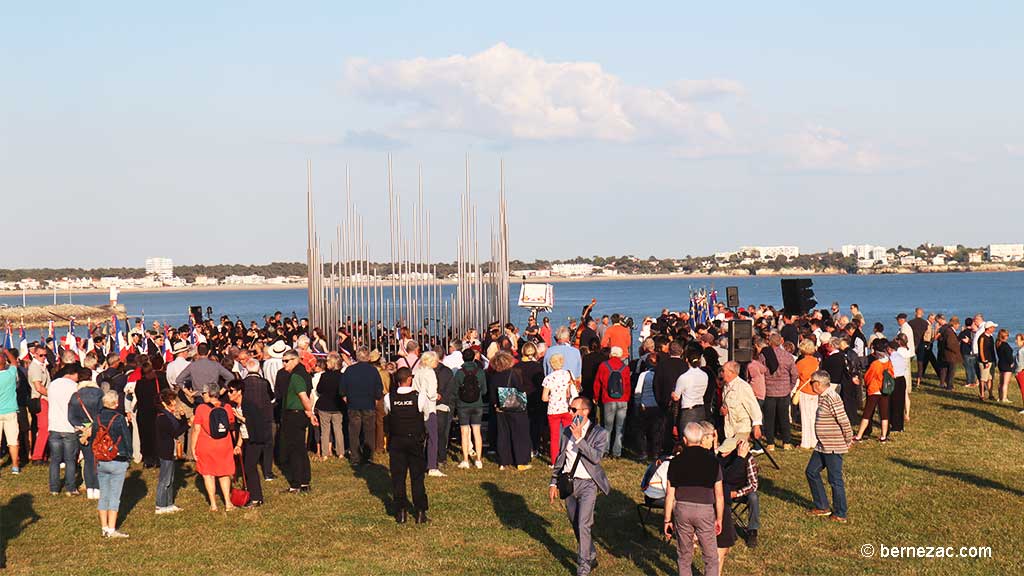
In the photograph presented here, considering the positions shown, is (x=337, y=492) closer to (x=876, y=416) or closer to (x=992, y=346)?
(x=876, y=416)

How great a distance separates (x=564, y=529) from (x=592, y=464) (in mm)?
2012

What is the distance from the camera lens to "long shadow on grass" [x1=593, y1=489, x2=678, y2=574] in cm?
920

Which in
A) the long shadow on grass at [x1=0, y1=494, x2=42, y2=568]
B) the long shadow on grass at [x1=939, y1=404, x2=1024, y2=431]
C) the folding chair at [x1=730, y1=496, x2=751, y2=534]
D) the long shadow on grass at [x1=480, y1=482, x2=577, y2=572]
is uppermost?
the folding chair at [x1=730, y1=496, x2=751, y2=534]

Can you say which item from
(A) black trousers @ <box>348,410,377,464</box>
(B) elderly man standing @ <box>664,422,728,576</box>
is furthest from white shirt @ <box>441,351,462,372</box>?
(B) elderly man standing @ <box>664,422,728,576</box>

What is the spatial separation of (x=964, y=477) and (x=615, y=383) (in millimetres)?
4404

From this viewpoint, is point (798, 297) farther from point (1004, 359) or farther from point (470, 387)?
point (470, 387)

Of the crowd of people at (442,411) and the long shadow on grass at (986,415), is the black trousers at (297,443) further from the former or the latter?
the long shadow on grass at (986,415)

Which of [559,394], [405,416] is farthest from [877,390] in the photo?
[405,416]

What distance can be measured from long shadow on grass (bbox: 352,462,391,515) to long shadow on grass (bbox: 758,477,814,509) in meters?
4.35

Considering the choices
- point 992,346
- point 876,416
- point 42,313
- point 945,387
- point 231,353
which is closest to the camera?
point 231,353

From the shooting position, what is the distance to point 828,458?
1027 cm

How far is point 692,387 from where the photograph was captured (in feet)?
40.6

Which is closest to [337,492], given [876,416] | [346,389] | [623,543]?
[346,389]

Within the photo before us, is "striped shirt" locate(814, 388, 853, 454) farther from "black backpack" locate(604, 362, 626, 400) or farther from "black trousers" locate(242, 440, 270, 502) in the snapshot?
"black trousers" locate(242, 440, 270, 502)
